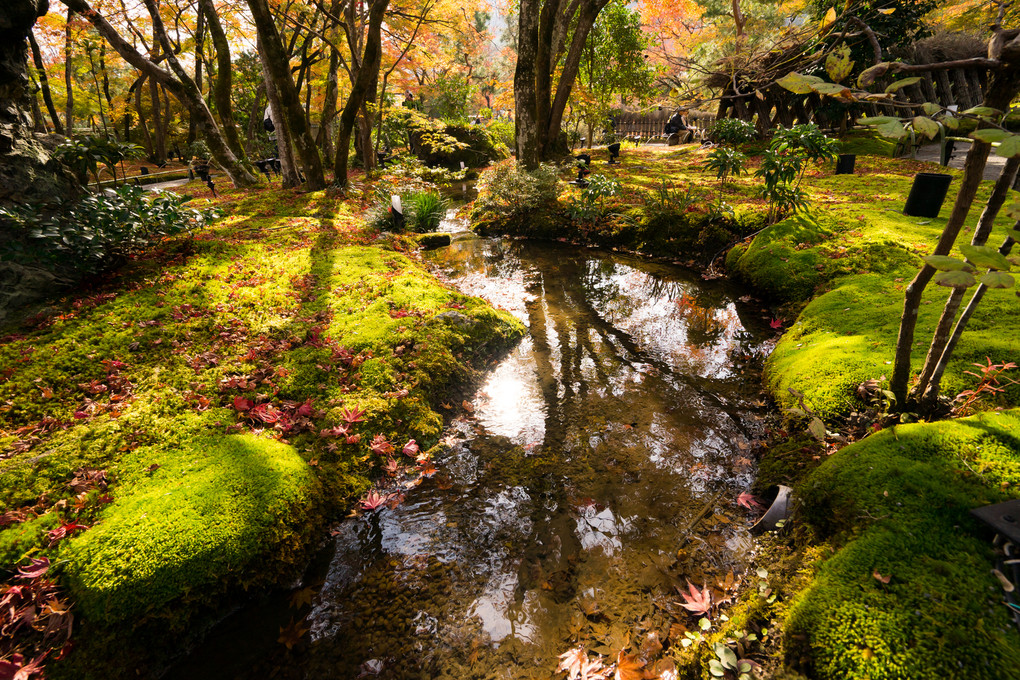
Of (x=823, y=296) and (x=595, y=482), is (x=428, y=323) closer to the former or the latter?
(x=595, y=482)

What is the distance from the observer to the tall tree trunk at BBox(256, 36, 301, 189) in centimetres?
976

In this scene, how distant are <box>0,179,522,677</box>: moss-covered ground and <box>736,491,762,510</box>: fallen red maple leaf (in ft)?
7.71

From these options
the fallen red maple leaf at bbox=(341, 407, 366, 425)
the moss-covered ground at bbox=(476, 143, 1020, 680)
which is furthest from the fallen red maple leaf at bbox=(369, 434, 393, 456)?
the moss-covered ground at bbox=(476, 143, 1020, 680)

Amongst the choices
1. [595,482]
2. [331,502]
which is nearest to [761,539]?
[595,482]

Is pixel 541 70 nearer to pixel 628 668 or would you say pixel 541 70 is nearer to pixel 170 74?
pixel 170 74

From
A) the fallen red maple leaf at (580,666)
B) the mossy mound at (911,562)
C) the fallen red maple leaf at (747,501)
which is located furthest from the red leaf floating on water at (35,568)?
the fallen red maple leaf at (747,501)

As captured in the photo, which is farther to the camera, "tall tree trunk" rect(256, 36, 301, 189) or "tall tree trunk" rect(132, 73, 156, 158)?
"tall tree trunk" rect(132, 73, 156, 158)

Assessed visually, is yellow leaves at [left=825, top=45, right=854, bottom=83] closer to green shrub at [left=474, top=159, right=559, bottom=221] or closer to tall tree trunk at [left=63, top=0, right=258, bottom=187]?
green shrub at [left=474, top=159, right=559, bottom=221]

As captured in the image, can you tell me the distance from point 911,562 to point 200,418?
4255 mm

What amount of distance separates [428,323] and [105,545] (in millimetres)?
2997

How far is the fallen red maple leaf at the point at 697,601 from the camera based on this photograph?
2197mm

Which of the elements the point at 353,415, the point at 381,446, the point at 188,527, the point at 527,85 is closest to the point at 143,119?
the point at 527,85

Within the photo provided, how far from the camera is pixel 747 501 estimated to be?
2.81 m

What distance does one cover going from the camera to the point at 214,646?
7.10 ft
